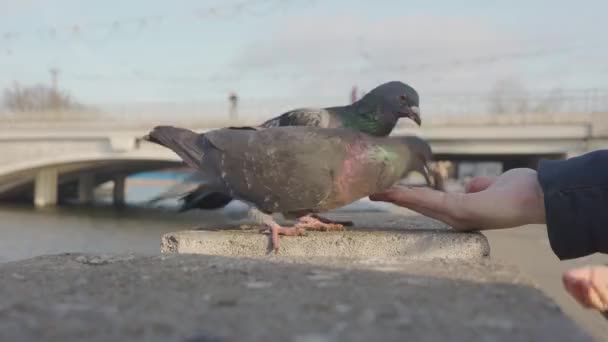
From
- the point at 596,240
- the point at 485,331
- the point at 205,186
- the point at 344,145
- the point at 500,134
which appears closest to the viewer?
the point at 485,331

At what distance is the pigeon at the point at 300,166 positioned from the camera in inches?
115

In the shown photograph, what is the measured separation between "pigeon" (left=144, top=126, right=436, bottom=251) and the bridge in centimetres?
1647

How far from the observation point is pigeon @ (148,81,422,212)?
155 inches

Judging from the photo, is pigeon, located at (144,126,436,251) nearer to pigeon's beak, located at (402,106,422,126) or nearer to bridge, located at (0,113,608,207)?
pigeon's beak, located at (402,106,422,126)

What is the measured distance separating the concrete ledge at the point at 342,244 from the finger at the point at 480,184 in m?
0.23

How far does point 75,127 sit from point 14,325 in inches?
1022

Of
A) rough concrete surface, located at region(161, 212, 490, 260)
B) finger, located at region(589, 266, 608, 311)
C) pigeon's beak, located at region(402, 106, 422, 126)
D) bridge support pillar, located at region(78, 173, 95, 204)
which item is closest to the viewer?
finger, located at region(589, 266, 608, 311)

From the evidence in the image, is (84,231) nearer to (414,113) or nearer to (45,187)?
(414,113)

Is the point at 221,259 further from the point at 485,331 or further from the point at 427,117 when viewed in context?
the point at 427,117

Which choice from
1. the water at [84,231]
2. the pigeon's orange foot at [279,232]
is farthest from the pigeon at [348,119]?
the water at [84,231]

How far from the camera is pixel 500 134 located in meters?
21.6

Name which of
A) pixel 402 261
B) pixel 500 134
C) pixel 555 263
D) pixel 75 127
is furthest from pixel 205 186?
pixel 75 127

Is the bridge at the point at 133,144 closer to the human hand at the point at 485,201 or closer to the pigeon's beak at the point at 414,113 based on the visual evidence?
the pigeon's beak at the point at 414,113

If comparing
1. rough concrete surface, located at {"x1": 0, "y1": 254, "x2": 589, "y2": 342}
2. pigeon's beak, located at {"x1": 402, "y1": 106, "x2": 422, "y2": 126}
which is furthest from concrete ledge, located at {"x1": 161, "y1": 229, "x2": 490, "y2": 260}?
pigeon's beak, located at {"x1": 402, "y1": 106, "x2": 422, "y2": 126}
